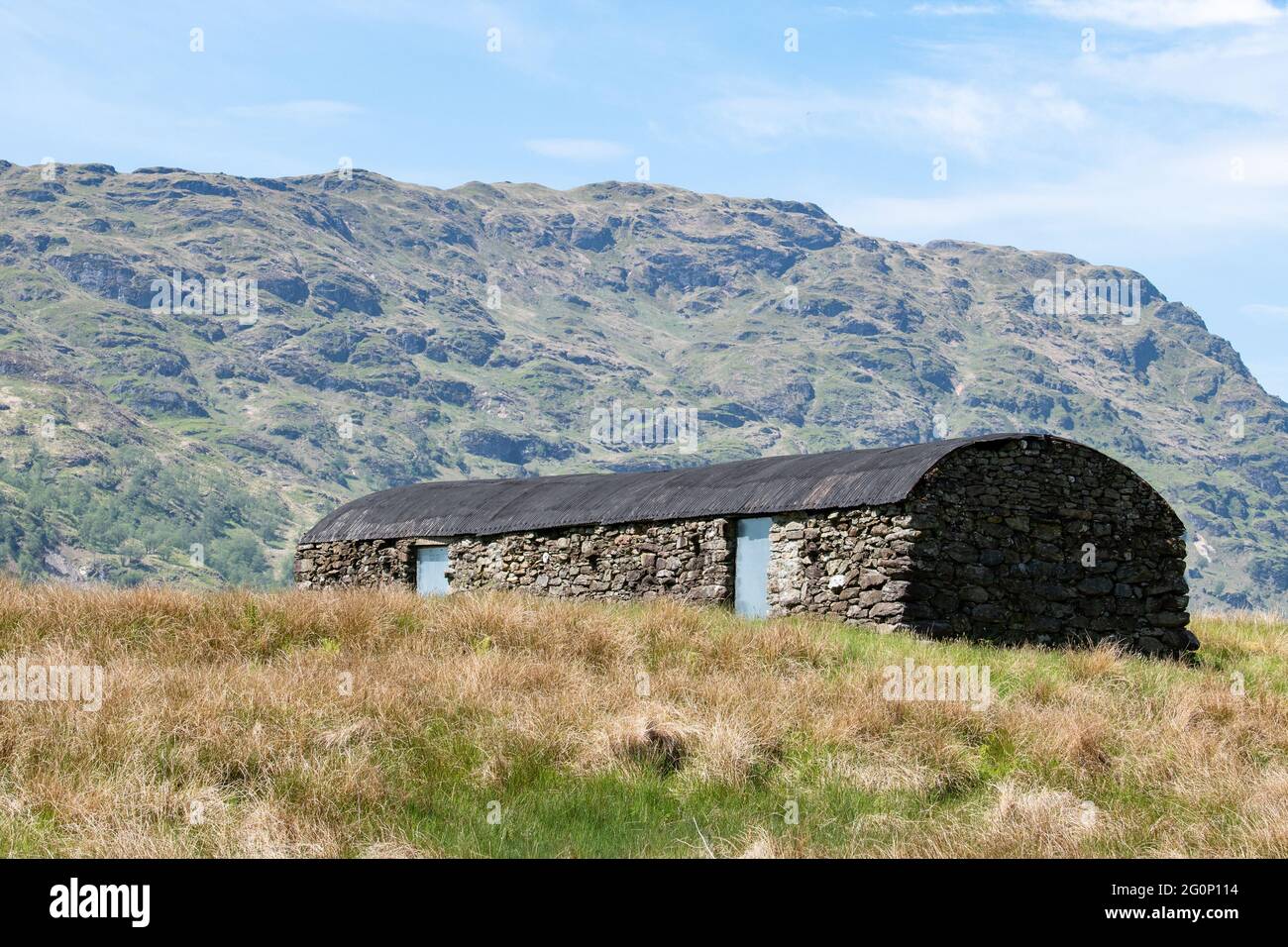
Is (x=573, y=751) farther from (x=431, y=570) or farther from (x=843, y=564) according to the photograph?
(x=431, y=570)

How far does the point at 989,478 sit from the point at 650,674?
870 centimetres

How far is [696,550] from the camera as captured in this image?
21781mm

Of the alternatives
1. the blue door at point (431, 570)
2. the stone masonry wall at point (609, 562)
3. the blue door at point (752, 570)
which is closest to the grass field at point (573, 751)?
the blue door at point (752, 570)

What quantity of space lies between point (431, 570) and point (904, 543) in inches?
415

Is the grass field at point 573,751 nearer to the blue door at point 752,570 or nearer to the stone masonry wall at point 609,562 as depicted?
the blue door at point 752,570

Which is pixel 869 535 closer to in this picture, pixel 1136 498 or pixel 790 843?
pixel 1136 498

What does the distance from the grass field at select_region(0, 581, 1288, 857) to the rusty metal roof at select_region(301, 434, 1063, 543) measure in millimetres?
5458

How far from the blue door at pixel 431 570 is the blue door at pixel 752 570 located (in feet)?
22.3

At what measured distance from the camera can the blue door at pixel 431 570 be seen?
25.7 metres

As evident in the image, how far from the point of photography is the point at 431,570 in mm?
25984

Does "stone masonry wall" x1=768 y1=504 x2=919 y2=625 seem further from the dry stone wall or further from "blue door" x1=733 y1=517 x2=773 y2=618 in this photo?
the dry stone wall

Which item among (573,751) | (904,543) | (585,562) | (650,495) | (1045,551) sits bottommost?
(573,751)

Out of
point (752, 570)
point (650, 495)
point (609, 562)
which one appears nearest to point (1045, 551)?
point (752, 570)
